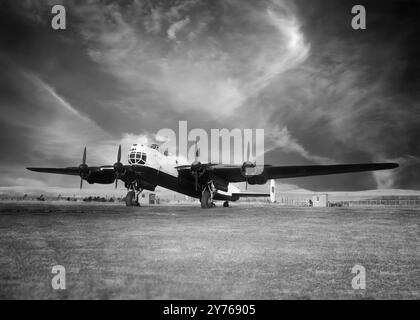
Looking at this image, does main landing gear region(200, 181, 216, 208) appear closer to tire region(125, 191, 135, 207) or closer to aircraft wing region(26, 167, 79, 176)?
tire region(125, 191, 135, 207)

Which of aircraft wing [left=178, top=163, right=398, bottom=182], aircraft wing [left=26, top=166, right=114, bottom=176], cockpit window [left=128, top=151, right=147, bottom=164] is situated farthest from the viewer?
aircraft wing [left=26, top=166, right=114, bottom=176]

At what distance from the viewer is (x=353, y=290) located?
16.2 feet

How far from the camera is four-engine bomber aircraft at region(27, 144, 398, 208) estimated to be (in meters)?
29.1

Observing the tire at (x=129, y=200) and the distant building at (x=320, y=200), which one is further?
the distant building at (x=320, y=200)

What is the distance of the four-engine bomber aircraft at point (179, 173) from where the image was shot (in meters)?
29.1

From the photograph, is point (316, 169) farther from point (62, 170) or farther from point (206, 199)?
point (62, 170)

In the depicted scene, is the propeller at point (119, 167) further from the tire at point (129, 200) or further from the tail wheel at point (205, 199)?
the tail wheel at point (205, 199)

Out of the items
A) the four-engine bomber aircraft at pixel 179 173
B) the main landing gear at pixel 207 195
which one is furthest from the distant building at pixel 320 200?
the main landing gear at pixel 207 195

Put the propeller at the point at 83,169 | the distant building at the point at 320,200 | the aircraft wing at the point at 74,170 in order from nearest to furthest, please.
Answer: the propeller at the point at 83,169, the aircraft wing at the point at 74,170, the distant building at the point at 320,200

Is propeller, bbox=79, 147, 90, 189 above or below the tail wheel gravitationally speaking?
above

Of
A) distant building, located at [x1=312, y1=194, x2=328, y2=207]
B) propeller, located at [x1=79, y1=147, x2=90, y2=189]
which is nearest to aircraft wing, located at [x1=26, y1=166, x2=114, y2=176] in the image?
propeller, located at [x1=79, y1=147, x2=90, y2=189]

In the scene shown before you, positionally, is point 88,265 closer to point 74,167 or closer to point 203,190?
point 203,190

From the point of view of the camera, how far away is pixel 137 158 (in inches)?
1146
